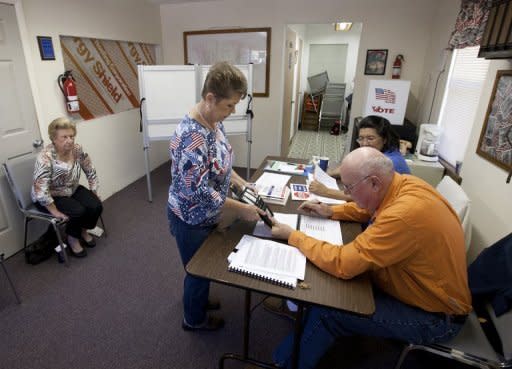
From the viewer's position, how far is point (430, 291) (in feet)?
3.61

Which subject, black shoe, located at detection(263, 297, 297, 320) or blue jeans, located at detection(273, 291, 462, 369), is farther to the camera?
black shoe, located at detection(263, 297, 297, 320)

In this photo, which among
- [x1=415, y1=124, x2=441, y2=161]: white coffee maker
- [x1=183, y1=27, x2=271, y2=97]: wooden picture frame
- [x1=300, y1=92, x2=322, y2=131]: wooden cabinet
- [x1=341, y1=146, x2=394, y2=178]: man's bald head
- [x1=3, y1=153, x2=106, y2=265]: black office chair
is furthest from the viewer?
[x1=300, y1=92, x2=322, y2=131]: wooden cabinet

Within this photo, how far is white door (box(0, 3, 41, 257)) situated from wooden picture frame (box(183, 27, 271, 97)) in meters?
2.25

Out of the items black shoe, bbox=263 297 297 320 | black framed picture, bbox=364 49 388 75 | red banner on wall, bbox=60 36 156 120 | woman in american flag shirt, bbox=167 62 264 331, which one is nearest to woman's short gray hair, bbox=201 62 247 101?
woman in american flag shirt, bbox=167 62 264 331

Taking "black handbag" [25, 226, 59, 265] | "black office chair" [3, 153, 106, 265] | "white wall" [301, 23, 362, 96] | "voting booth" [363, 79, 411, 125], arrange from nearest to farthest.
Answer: "black office chair" [3, 153, 106, 265] → "black handbag" [25, 226, 59, 265] → "voting booth" [363, 79, 411, 125] → "white wall" [301, 23, 362, 96]

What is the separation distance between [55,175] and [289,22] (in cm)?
315

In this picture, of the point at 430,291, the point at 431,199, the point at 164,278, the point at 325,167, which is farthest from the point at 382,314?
the point at 164,278

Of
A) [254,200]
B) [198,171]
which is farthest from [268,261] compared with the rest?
[198,171]

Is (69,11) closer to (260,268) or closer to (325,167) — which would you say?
(325,167)

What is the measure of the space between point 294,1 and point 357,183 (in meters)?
3.36

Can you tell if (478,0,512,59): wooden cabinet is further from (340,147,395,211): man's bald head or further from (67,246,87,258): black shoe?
(67,246,87,258): black shoe

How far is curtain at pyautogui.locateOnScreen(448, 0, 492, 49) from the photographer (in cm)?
205

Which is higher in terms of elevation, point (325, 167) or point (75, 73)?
point (75, 73)

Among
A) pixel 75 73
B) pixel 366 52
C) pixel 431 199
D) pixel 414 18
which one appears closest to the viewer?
pixel 431 199
